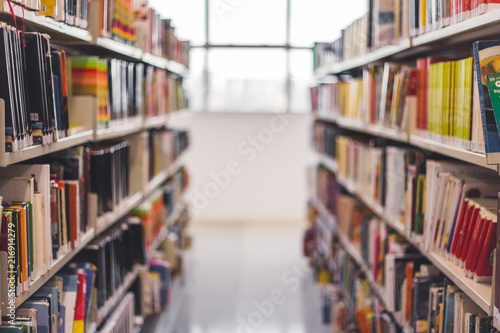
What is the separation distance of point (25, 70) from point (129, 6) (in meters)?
1.37

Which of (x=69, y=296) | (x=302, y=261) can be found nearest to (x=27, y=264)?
(x=69, y=296)

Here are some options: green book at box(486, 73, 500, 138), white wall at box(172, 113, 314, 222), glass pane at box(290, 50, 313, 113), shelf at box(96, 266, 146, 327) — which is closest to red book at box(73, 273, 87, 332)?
shelf at box(96, 266, 146, 327)

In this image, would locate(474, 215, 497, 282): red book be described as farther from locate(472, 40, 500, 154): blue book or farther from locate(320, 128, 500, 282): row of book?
locate(472, 40, 500, 154): blue book

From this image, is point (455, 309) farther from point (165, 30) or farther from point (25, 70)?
point (165, 30)

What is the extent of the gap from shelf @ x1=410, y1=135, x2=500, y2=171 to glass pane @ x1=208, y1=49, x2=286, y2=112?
4495 millimetres

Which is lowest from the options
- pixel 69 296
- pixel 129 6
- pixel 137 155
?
pixel 69 296

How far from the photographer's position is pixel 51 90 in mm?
1631

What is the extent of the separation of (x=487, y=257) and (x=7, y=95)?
1314 millimetres

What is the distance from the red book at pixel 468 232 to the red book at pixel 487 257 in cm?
7

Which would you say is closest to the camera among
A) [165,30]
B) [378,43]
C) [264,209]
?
[378,43]

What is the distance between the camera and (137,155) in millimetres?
3092

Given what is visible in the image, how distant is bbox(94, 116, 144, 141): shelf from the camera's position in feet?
7.43

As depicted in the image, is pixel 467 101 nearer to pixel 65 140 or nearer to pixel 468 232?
pixel 468 232

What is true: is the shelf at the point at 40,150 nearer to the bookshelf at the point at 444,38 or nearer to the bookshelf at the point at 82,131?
the bookshelf at the point at 82,131
